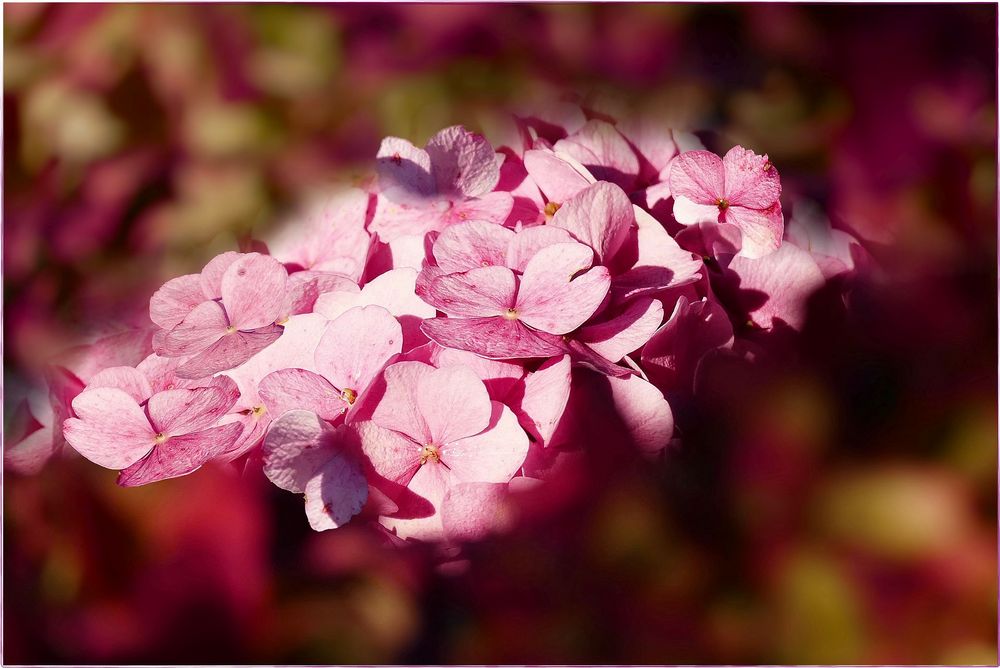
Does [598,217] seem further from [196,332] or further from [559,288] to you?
[196,332]

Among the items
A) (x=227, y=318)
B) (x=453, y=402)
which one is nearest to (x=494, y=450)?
(x=453, y=402)

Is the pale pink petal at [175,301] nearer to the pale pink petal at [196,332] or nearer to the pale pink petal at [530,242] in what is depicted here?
the pale pink petal at [196,332]

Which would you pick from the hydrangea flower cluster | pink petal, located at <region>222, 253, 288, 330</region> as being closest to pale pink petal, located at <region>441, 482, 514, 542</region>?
the hydrangea flower cluster

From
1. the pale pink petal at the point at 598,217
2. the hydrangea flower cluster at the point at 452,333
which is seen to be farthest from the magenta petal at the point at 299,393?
Answer: the pale pink petal at the point at 598,217

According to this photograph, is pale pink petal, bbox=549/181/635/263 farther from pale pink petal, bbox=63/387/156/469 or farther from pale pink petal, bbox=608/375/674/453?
pale pink petal, bbox=63/387/156/469

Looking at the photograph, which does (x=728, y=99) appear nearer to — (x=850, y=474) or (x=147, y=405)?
(x=850, y=474)
